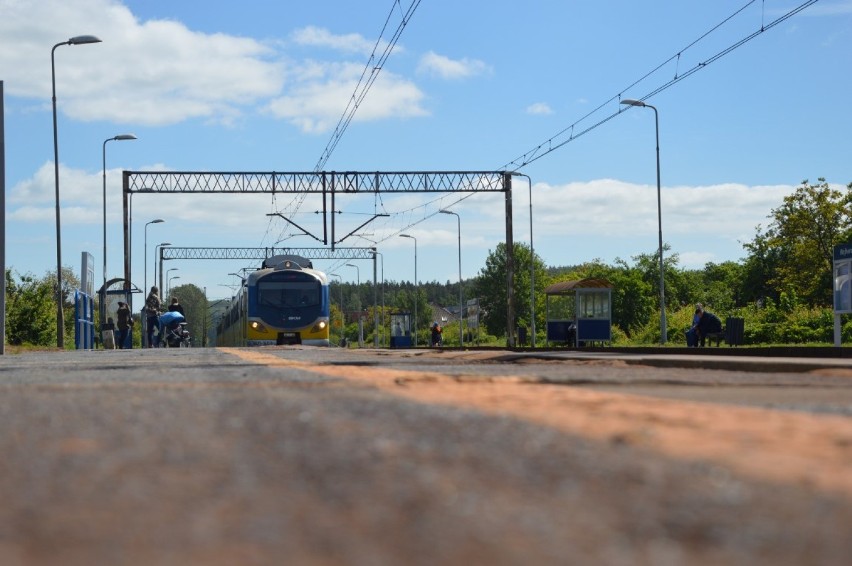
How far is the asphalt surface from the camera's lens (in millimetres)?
1654

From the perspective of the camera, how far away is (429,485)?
7.60 feet

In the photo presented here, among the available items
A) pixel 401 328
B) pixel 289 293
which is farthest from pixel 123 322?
pixel 401 328

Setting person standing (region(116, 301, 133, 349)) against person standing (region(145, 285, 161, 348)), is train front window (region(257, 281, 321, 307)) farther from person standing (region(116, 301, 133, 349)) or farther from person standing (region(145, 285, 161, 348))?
person standing (region(116, 301, 133, 349))

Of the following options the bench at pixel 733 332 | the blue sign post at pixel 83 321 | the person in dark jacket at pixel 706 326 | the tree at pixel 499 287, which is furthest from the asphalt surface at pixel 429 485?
the tree at pixel 499 287

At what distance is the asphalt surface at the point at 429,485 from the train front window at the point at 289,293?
112 ft

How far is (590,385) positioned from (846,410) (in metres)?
2.64

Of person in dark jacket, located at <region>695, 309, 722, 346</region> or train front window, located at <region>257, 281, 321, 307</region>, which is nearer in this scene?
person in dark jacket, located at <region>695, 309, 722, 346</region>

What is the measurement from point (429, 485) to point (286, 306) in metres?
37.2

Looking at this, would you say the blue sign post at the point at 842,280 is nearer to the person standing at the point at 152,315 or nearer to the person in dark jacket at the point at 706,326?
the person in dark jacket at the point at 706,326

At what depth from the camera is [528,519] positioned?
1883mm

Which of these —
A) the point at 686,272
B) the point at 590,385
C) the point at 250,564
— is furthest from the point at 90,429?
the point at 686,272

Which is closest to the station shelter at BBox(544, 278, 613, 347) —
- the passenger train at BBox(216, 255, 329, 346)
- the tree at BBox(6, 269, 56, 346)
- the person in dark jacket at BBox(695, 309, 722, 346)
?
the passenger train at BBox(216, 255, 329, 346)

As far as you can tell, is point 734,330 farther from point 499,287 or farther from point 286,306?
point 499,287

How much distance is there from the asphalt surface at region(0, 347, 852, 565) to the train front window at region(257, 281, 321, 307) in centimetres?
3413
